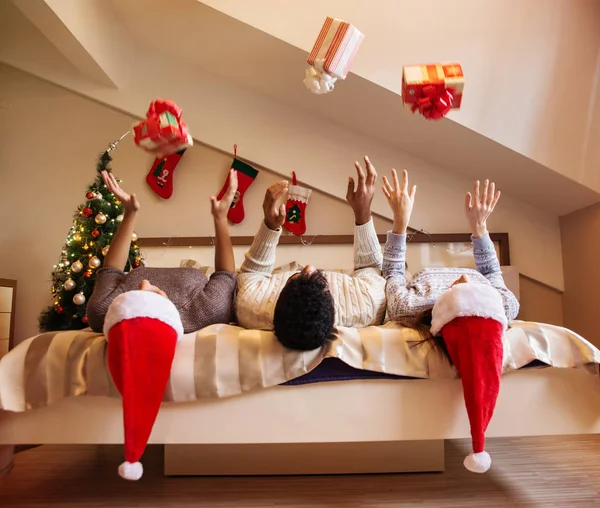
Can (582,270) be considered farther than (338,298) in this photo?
Yes

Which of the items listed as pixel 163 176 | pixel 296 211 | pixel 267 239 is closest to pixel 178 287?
pixel 267 239

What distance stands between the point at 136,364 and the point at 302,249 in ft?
6.09

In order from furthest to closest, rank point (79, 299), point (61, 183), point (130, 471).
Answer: point (61, 183)
point (79, 299)
point (130, 471)

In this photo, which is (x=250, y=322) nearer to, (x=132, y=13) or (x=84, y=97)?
(x=132, y=13)

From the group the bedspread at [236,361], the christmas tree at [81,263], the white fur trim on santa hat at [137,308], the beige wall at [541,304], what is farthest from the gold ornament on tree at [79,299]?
the beige wall at [541,304]

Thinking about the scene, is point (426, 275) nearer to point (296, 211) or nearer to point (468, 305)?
point (468, 305)

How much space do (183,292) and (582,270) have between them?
6.99 ft

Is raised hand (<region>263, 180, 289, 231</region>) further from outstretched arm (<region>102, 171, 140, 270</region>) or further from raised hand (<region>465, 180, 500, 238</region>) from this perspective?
raised hand (<region>465, 180, 500, 238</region>)

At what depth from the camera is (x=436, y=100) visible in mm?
1610

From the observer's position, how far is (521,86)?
2055mm

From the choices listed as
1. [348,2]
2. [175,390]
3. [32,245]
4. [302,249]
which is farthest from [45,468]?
[348,2]

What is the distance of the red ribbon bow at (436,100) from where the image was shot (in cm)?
160

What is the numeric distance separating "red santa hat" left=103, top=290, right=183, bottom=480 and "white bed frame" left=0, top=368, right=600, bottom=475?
0.10 metres

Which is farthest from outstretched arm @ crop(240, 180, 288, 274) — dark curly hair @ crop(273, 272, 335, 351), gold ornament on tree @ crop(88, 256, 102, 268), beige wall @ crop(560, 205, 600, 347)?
beige wall @ crop(560, 205, 600, 347)
